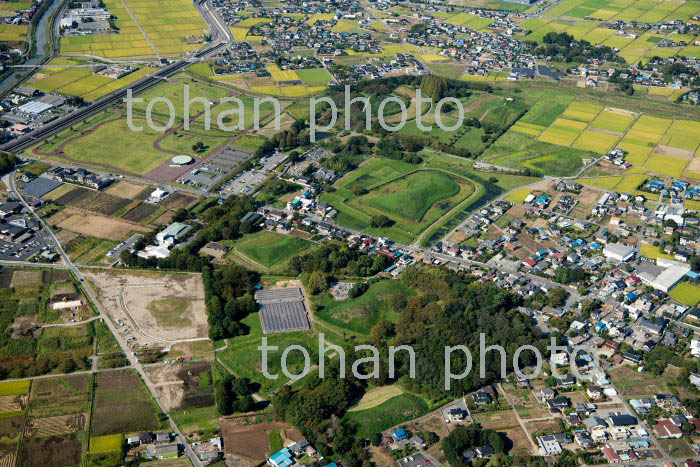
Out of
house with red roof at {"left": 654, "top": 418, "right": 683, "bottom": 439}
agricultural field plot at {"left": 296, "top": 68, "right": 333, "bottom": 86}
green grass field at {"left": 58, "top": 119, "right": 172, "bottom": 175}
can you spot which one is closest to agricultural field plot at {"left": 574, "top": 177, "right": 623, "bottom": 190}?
house with red roof at {"left": 654, "top": 418, "right": 683, "bottom": 439}

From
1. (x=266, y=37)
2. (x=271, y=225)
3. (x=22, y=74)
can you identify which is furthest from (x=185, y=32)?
(x=271, y=225)

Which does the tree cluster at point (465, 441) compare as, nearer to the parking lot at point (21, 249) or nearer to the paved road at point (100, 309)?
the paved road at point (100, 309)

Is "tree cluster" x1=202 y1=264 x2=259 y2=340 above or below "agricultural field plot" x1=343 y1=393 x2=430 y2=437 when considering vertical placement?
above

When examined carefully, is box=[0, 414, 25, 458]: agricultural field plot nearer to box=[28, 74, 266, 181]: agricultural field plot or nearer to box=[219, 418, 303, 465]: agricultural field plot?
box=[219, 418, 303, 465]: agricultural field plot

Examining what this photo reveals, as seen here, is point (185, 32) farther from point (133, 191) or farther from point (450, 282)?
point (450, 282)

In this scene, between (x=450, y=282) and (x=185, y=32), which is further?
(x=185, y=32)
